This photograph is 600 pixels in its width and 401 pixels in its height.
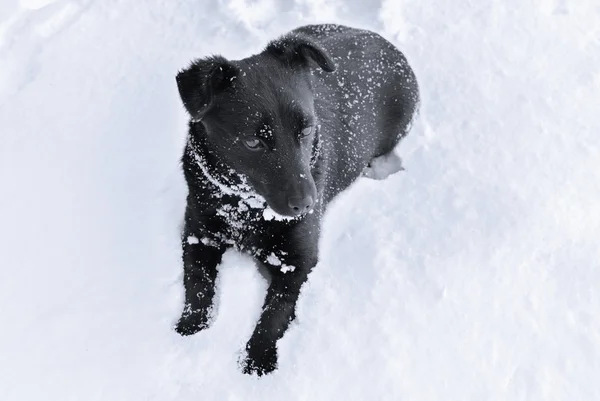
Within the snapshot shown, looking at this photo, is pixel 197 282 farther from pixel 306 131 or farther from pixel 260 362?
pixel 306 131

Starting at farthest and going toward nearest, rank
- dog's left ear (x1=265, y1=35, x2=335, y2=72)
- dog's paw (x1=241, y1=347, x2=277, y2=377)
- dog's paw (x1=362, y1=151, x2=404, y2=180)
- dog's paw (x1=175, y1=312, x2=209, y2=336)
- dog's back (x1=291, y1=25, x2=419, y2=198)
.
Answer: dog's paw (x1=362, y1=151, x2=404, y2=180) < dog's back (x1=291, y1=25, x2=419, y2=198) < dog's paw (x1=175, y1=312, x2=209, y2=336) < dog's paw (x1=241, y1=347, x2=277, y2=377) < dog's left ear (x1=265, y1=35, x2=335, y2=72)

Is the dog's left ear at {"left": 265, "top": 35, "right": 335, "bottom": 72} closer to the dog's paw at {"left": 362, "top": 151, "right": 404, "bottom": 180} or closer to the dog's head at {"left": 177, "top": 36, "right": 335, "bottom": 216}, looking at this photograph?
the dog's head at {"left": 177, "top": 36, "right": 335, "bottom": 216}

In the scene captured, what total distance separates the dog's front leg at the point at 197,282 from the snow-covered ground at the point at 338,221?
0.29 feet

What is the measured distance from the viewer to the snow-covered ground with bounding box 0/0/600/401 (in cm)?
283

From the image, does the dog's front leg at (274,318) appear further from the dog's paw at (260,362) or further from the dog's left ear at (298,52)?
the dog's left ear at (298,52)

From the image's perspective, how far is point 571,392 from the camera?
2779 millimetres

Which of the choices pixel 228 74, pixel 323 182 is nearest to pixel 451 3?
pixel 323 182

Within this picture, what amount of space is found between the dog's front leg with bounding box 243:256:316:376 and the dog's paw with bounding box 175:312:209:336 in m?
0.28

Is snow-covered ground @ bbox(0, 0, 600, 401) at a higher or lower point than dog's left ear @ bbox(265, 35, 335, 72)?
lower

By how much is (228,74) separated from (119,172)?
140 cm

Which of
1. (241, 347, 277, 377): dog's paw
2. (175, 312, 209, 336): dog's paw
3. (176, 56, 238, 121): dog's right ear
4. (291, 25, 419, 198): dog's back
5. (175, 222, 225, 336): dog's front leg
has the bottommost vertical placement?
(241, 347, 277, 377): dog's paw

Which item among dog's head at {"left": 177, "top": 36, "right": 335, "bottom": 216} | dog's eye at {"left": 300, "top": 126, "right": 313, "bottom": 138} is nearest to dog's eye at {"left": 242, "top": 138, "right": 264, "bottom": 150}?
dog's head at {"left": 177, "top": 36, "right": 335, "bottom": 216}

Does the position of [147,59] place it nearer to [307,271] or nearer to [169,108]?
[169,108]

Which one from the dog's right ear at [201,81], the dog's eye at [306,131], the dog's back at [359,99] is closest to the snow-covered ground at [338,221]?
the dog's back at [359,99]
